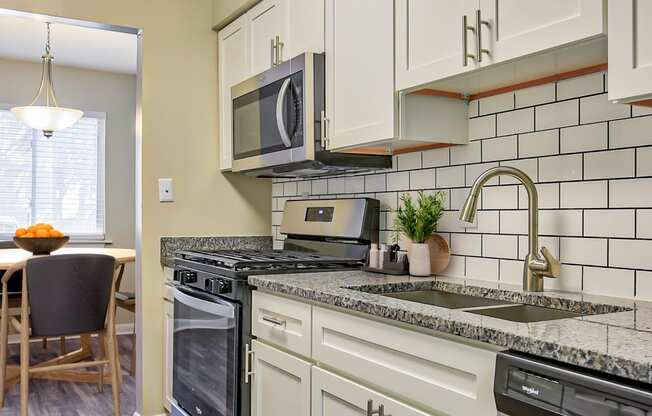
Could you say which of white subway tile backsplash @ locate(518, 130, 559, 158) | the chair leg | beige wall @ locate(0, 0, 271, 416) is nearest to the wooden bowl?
the chair leg

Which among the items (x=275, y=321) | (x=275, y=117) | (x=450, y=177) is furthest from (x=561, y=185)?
(x=275, y=117)

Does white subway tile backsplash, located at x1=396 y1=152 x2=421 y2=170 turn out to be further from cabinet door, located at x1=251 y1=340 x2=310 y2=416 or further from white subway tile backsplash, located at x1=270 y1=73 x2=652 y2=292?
cabinet door, located at x1=251 y1=340 x2=310 y2=416

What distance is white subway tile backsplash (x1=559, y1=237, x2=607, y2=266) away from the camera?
1659 millimetres

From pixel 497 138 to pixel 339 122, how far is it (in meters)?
0.56

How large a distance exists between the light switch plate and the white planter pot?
4.71ft

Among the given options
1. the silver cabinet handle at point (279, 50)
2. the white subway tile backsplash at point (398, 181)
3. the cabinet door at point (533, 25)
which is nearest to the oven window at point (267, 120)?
the silver cabinet handle at point (279, 50)

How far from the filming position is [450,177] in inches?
85.7

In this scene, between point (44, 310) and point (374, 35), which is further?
point (44, 310)

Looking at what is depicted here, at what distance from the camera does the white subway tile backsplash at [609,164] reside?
5.20ft

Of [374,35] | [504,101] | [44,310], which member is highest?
[374,35]

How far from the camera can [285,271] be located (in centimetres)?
222

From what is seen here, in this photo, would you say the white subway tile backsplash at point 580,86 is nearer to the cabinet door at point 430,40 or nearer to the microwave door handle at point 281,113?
the cabinet door at point 430,40

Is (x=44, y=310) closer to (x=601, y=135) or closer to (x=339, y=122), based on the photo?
(x=339, y=122)

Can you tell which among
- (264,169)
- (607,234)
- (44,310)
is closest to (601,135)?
(607,234)
